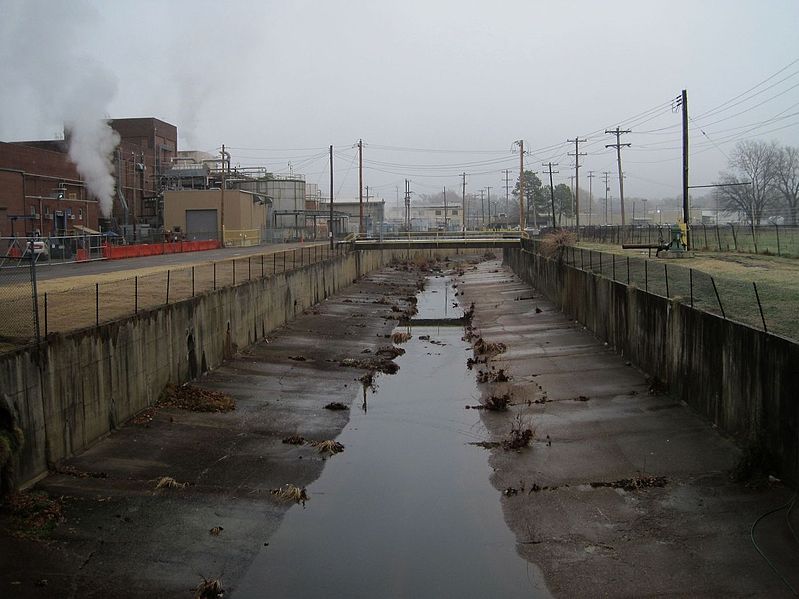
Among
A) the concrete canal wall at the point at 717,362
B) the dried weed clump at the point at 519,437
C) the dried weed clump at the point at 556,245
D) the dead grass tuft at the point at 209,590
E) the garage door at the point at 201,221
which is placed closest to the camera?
the dead grass tuft at the point at 209,590

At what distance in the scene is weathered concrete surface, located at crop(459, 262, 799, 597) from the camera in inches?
451

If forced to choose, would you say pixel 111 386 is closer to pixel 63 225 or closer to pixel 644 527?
pixel 644 527

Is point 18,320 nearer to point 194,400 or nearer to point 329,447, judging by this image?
point 194,400

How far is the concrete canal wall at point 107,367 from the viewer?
14180 mm

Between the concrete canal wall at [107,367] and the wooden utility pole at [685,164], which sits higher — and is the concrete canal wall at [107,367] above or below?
below

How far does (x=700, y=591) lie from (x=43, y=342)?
12.2 metres

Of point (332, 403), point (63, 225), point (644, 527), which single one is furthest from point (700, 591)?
point (63, 225)

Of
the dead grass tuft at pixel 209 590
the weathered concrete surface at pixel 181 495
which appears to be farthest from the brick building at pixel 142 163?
the dead grass tuft at pixel 209 590

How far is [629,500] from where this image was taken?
14578mm

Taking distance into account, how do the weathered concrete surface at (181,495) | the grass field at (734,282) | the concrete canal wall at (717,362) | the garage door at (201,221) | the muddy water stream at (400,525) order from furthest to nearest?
the garage door at (201,221) < the grass field at (734,282) < the concrete canal wall at (717,362) < the muddy water stream at (400,525) < the weathered concrete surface at (181,495)

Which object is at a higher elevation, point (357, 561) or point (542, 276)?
point (542, 276)

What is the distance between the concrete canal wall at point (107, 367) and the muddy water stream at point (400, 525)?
15.9 ft

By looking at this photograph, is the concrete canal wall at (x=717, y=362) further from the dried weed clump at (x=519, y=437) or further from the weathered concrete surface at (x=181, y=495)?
the weathered concrete surface at (x=181, y=495)

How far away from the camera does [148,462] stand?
16.2 m
